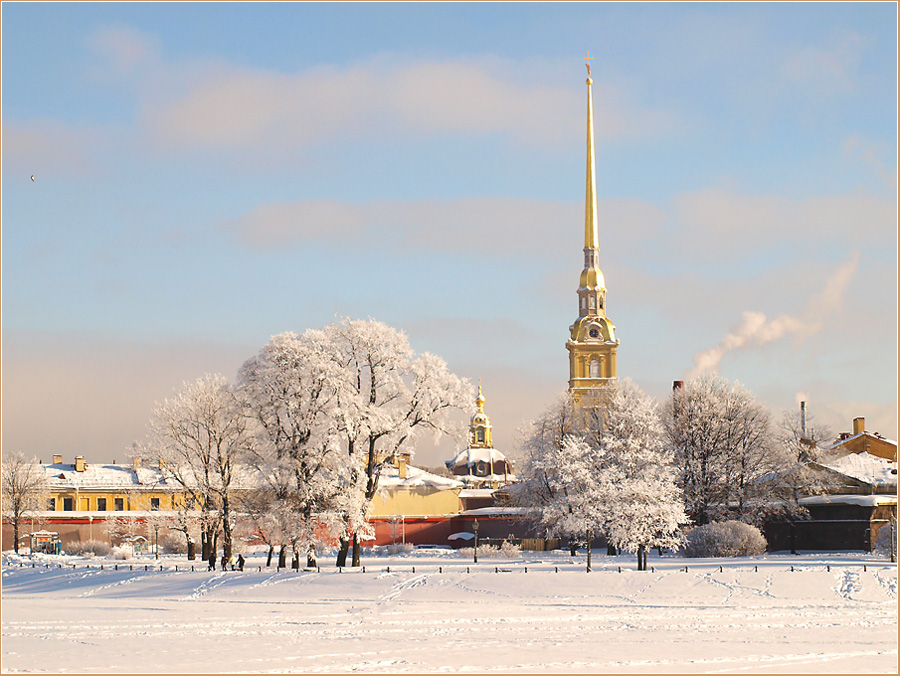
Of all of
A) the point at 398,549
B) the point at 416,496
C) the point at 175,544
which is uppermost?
the point at 416,496

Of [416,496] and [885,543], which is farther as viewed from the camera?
[416,496]

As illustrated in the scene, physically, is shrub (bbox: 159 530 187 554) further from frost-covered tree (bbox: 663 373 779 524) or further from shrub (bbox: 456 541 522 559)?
frost-covered tree (bbox: 663 373 779 524)

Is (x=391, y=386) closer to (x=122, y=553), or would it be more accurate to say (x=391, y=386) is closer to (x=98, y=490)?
(x=122, y=553)

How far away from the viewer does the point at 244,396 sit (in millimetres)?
51156

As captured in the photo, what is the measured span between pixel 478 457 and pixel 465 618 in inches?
4316

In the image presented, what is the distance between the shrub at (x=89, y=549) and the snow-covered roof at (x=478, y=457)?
67.6m

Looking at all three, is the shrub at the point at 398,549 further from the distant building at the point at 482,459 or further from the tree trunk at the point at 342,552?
the distant building at the point at 482,459

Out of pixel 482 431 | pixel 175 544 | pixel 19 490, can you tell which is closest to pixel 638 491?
pixel 175 544

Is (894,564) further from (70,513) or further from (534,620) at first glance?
(70,513)

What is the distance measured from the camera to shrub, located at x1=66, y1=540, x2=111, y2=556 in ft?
254

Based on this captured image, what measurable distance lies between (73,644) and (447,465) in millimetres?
133129

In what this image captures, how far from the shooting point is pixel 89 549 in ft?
263

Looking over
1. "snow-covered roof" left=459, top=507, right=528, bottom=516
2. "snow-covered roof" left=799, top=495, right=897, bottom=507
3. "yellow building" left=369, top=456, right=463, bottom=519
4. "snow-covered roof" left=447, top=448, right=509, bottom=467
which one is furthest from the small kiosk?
"snow-covered roof" left=447, top=448, right=509, bottom=467

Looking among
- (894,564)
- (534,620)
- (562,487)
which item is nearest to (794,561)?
(894,564)
